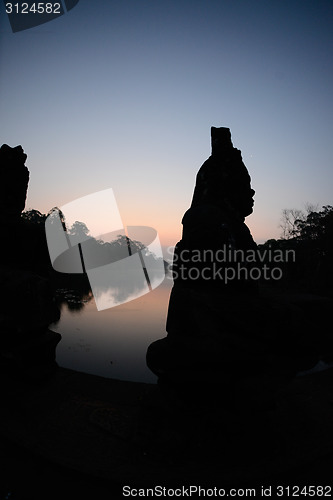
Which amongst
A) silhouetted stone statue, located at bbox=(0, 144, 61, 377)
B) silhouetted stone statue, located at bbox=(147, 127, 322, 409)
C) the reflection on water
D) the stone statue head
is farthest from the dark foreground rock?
the reflection on water

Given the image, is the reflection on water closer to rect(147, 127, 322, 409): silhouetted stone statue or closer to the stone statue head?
rect(147, 127, 322, 409): silhouetted stone statue

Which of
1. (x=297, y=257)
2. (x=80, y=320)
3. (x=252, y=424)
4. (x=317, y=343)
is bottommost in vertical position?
(x=252, y=424)

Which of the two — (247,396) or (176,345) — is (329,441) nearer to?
(247,396)

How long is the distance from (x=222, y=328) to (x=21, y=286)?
8.18 feet

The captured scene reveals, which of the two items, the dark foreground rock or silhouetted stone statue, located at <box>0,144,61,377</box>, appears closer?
the dark foreground rock

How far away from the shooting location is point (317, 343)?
233 centimetres

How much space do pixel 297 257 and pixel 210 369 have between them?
26458 mm

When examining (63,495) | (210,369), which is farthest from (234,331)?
(63,495)

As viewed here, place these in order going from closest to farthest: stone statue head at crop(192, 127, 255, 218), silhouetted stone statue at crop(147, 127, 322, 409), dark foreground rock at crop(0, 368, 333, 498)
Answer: dark foreground rock at crop(0, 368, 333, 498)
silhouetted stone statue at crop(147, 127, 322, 409)
stone statue head at crop(192, 127, 255, 218)

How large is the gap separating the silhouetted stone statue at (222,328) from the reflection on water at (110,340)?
12.2ft

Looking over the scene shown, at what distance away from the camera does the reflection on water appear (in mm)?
6297

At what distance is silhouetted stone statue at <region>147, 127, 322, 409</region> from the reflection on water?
12.2 feet

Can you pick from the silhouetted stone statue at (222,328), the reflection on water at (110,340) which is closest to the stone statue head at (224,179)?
the silhouetted stone statue at (222,328)

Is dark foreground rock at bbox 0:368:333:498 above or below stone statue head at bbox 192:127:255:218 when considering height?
below
